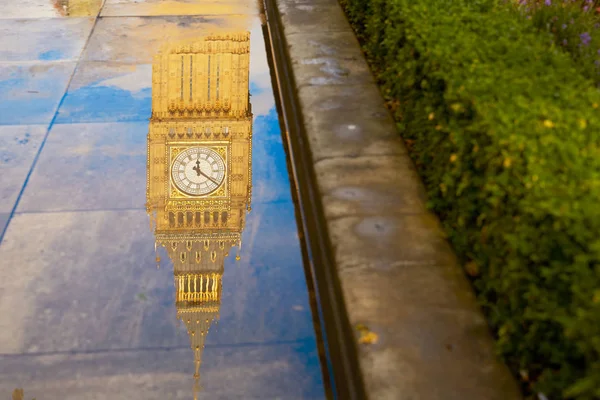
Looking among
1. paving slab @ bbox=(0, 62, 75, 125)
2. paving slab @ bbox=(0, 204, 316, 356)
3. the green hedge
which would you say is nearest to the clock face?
paving slab @ bbox=(0, 204, 316, 356)

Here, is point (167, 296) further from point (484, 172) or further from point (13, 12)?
point (13, 12)

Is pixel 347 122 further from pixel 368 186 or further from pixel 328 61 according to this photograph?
pixel 328 61

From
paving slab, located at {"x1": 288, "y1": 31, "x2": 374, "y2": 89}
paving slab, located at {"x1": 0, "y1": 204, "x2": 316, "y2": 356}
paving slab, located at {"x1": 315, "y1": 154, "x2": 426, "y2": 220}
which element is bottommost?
paving slab, located at {"x1": 0, "y1": 204, "x2": 316, "y2": 356}

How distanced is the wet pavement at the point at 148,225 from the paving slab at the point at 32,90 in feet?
0.09

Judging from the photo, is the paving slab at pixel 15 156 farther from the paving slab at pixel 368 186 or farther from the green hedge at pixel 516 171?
the green hedge at pixel 516 171

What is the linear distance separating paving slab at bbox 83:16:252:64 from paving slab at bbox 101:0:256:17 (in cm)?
28

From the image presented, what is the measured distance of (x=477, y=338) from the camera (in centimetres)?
436

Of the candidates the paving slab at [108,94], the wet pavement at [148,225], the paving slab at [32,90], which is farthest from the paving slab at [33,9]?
the paving slab at [108,94]

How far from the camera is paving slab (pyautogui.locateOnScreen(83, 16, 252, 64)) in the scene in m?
10.0

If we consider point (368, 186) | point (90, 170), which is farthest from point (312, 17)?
point (368, 186)

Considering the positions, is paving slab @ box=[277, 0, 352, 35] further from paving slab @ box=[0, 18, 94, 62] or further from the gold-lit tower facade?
the gold-lit tower facade

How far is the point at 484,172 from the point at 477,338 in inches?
40.2

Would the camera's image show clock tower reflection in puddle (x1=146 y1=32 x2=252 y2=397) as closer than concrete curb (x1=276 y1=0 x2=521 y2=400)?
No

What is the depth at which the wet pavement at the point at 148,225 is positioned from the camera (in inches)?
187
